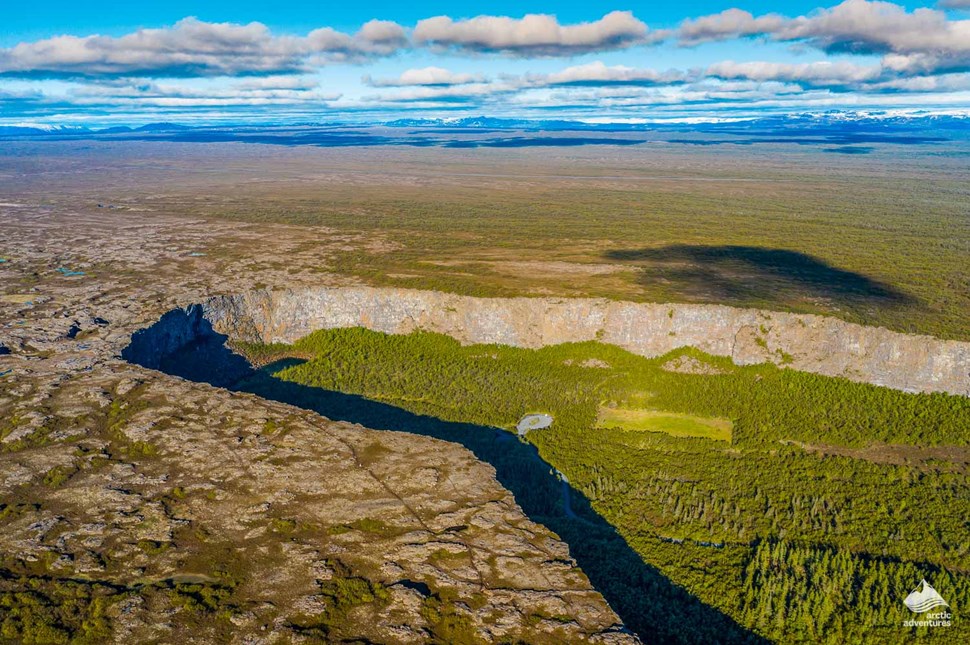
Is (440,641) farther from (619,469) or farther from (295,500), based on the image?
(619,469)

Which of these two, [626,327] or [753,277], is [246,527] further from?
[753,277]

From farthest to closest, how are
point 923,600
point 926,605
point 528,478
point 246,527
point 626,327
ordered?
point 626,327
point 528,478
point 923,600
point 926,605
point 246,527

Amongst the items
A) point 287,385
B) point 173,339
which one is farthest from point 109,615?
point 173,339

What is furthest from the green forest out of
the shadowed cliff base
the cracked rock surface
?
the shadowed cliff base

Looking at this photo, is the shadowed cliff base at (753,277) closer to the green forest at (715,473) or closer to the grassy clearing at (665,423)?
the green forest at (715,473)

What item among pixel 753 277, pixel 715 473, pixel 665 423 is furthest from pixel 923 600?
pixel 753 277

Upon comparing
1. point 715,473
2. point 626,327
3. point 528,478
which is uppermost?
point 626,327

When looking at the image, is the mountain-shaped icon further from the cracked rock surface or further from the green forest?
the cracked rock surface
